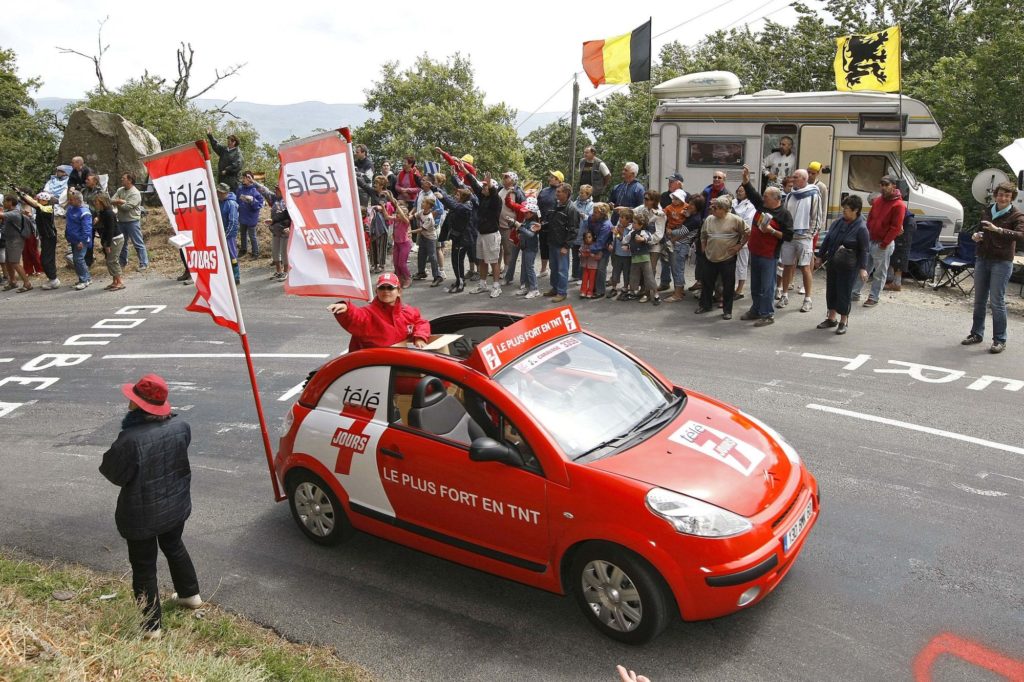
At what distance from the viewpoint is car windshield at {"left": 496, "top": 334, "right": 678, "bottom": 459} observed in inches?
220

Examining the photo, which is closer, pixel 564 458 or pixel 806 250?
pixel 564 458

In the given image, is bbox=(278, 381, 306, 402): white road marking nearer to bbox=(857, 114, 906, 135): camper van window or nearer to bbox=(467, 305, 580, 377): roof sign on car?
bbox=(467, 305, 580, 377): roof sign on car

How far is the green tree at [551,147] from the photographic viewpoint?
171ft

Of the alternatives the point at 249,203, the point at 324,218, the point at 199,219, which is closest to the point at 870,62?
the point at 249,203

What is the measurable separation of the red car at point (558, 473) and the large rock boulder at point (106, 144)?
19.3 metres

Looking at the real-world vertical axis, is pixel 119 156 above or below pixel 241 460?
above

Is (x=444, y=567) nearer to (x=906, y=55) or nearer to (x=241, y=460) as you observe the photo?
(x=241, y=460)

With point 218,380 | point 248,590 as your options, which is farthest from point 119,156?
point 248,590

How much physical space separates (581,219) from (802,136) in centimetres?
523

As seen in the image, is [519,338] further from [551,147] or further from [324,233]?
[551,147]

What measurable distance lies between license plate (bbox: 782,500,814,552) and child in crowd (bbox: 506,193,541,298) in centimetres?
952

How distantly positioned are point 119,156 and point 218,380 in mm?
14795

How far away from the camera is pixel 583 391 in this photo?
→ 5.92m

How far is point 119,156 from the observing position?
23.2 meters
